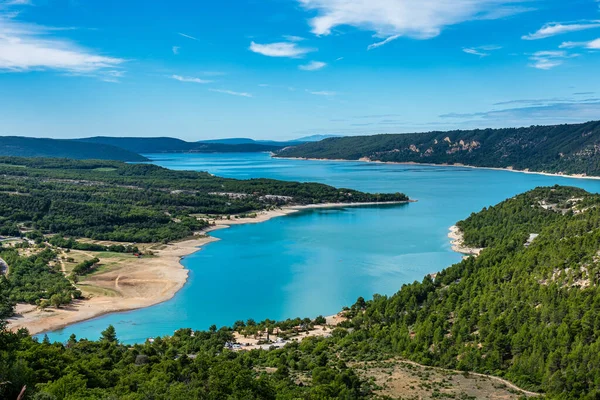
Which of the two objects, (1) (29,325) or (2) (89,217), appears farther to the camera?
(2) (89,217)

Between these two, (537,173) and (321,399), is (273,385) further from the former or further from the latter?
(537,173)

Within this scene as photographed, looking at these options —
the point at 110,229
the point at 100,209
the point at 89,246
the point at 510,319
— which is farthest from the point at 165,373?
the point at 100,209

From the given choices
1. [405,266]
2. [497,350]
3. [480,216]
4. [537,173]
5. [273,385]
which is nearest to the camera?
[273,385]

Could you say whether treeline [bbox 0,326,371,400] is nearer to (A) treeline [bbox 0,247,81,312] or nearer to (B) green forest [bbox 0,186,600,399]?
(B) green forest [bbox 0,186,600,399]

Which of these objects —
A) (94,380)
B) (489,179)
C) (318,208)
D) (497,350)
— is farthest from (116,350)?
(489,179)

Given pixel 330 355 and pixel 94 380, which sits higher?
pixel 94 380

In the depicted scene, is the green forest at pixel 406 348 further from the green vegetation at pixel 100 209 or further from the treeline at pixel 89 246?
the treeline at pixel 89 246
